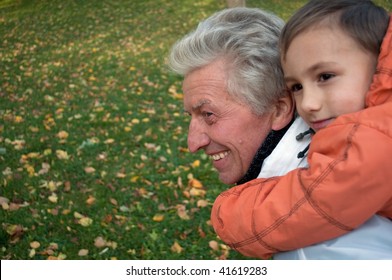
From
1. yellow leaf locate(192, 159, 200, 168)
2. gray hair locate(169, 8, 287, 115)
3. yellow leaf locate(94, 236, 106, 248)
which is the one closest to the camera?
gray hair locate(169, 8, 287, 115)

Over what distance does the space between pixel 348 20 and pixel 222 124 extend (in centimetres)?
68

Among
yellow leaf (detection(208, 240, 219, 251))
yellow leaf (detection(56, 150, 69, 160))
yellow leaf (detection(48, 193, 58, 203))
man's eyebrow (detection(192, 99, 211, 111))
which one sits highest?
yellow leaf (detection(56, 150, 69, 160))

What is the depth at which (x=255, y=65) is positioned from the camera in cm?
188

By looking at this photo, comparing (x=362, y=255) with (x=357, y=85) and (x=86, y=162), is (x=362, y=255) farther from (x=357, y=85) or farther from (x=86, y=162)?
(x=86, y=162)

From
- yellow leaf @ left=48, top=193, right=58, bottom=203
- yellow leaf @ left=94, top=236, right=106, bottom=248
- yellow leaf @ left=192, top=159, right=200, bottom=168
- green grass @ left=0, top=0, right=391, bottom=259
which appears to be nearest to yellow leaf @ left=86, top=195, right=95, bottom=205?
green grass @ left=0, top=0, right=391, bottom=259

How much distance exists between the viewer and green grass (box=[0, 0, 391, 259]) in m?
4.27

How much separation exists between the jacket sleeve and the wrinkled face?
0.45 metres

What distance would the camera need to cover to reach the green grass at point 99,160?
4.27 meters

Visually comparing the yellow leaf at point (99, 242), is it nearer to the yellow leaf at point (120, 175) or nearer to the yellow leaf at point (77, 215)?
the yellow leaf at point (77, 215)

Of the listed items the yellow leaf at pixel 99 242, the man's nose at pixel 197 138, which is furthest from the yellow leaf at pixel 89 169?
the man's nose at pixel 197 138

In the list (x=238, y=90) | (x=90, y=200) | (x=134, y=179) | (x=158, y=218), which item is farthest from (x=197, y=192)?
(x=238, y=90)

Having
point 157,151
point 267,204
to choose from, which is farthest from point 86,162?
point 267,204

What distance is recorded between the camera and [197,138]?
204 centimetres

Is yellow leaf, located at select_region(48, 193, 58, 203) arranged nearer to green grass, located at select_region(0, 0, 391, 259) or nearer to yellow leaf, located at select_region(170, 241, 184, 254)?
green grass, located at select_region(0, 0, 391, 259)
